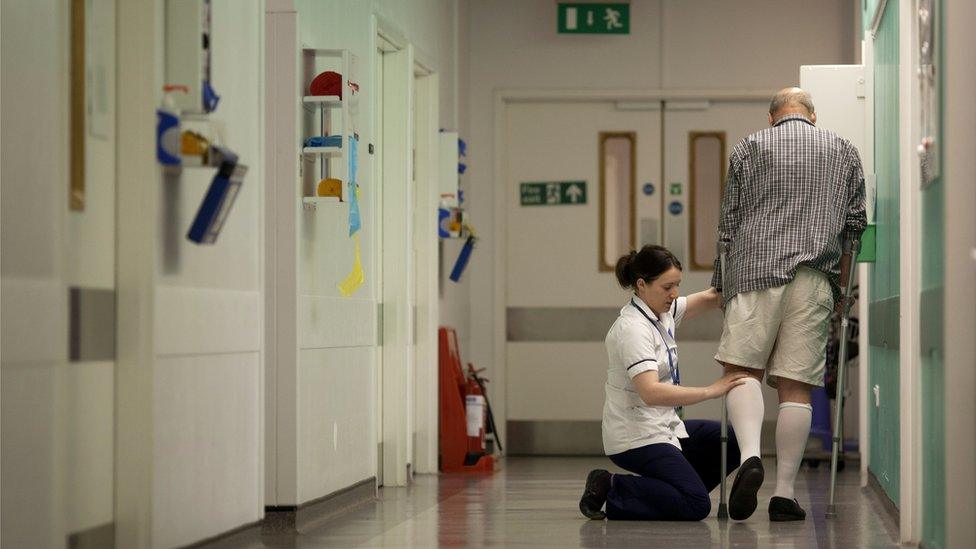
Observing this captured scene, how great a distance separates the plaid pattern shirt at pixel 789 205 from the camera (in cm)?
477

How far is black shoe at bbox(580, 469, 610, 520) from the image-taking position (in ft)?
16.1

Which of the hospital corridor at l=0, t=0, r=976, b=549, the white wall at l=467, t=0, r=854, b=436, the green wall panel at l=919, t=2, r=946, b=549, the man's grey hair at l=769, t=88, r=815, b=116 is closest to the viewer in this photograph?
the hospital corridor at l=0, t=0, r=976, b=549

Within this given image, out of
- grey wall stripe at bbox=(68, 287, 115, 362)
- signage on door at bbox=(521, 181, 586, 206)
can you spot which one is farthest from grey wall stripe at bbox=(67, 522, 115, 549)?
signage on door at bbox=(521, 181, 586, 206)

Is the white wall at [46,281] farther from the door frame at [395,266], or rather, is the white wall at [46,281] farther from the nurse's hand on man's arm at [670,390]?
the door frame at [395,266]

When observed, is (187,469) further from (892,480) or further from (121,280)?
(892,480)

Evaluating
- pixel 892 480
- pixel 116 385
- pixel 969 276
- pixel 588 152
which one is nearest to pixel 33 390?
pixel 116 385

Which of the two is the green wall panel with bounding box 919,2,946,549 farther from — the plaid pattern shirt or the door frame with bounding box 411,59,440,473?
the door frame with bounding box 411,59,440,473

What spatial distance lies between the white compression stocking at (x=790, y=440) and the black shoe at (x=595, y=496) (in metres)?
0.60

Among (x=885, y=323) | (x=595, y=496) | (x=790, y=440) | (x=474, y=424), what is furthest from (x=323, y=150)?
(x=474, y=424)

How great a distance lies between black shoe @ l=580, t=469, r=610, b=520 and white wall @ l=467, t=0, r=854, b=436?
11.3 ft

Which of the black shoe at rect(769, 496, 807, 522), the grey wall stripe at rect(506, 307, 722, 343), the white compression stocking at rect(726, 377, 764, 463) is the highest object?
the grey wall stripe at rect(506, 307, 722, 343)

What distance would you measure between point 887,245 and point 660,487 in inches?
46.8

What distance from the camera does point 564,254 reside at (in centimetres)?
843

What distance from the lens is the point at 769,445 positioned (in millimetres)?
8320
